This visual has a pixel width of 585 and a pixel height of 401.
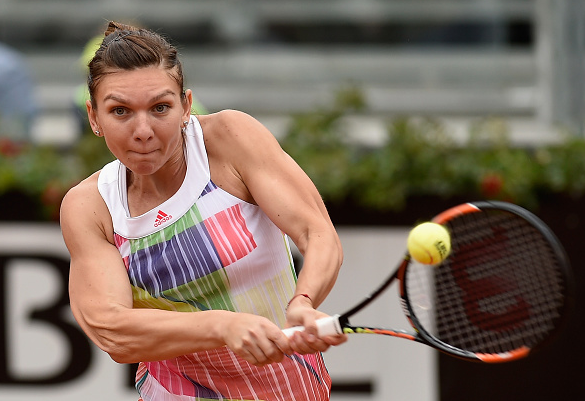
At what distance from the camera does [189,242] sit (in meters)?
2.39

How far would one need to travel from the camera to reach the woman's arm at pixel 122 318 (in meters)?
2.18

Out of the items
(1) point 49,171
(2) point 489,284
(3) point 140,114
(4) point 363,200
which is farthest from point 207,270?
(1) point 49,171

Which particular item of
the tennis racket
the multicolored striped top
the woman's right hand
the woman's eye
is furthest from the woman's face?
the tennis racket

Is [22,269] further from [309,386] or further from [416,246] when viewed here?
[416,246]

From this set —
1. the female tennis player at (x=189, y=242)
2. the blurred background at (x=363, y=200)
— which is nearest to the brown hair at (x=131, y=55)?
the female tennis player at (x=189, y=242)

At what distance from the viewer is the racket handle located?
2.20 metres

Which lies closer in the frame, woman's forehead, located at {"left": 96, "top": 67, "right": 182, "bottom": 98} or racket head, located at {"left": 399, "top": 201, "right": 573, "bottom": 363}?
woman's forehead, located at {"left": 96, "top": 67, "right": 182, "bottom": 98}

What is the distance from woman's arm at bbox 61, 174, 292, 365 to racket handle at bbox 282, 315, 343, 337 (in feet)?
0.13

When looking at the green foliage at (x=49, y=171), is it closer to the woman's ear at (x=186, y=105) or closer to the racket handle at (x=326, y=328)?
the woman's ear at (x=186, y=105)

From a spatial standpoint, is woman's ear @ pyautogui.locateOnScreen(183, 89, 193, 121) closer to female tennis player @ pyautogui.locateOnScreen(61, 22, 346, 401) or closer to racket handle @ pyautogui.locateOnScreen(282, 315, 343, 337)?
female tennis player @ pyautogui.locateOnScreen(61, 22, 346, 401)

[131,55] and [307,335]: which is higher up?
[131,55]

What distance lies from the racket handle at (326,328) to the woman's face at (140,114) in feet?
1.66

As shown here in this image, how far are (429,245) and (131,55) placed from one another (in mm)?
838

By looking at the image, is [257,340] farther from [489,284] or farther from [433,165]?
[433,165]
